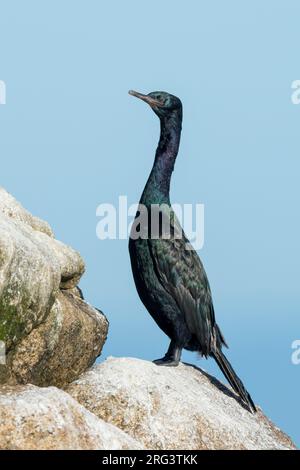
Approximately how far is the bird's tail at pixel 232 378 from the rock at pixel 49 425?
165 inches

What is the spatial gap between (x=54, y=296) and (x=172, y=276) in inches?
92.1

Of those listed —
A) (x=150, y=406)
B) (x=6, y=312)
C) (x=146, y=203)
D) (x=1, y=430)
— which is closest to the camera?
(x=1, y=430)

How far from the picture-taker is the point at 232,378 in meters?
15.7

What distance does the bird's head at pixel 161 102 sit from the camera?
625 inches

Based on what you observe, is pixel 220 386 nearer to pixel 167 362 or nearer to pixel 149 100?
pixel 167 362

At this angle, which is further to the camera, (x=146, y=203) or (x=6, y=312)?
(x=146, y=203)

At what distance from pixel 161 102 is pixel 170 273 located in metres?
2.81

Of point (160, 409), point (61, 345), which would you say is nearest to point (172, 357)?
point (160, 409)

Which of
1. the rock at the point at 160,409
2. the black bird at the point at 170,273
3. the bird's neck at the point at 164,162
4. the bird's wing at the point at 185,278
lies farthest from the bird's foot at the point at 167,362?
the bird's neck at the point at 164,162

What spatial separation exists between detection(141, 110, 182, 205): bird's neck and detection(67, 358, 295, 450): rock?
2644mm

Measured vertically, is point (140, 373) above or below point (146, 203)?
below

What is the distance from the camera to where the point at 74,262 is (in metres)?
14.9

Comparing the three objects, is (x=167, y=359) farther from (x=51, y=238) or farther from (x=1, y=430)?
(x=1, y=430)
